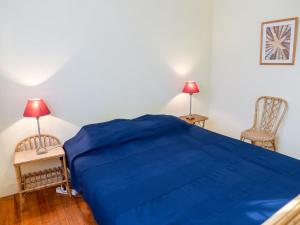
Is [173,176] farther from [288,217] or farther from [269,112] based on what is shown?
[269,112]

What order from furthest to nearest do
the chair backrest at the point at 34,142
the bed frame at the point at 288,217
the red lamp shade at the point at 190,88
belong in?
1. the red lamp shade at the point at 190,88
2. the chair backrest at the point at 34,142
3. the bed frame at the point at 288,217

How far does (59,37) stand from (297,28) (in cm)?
270

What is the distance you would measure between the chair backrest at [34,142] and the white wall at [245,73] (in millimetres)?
2524

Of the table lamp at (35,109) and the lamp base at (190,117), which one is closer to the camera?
the table lamp at (35,109)

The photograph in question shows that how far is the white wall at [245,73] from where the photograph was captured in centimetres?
284

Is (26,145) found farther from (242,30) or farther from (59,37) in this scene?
(242,30)

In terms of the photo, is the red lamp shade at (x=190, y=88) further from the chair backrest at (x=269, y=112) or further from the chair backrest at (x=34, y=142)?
the chair backrest at (x=34, y=142)

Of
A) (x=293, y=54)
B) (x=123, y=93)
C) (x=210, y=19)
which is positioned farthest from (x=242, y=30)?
(x=123, y=93)

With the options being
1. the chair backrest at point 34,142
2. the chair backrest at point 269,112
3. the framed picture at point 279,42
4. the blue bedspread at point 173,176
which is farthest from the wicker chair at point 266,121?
the chair backrest at point 34,142

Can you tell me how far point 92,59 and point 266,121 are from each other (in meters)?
2.41

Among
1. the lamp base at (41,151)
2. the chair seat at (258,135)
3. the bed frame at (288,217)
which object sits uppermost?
the bed frame at (288,217)

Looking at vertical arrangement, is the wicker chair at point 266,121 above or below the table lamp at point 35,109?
below

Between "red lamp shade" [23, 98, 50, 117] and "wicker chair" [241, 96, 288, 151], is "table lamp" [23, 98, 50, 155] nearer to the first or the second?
"red lamp shade" [23, 98, 50, 117]

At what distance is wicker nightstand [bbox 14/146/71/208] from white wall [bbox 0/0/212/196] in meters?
0.18
